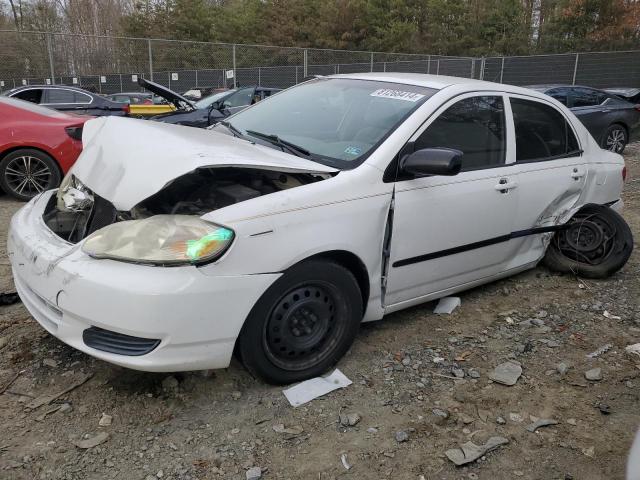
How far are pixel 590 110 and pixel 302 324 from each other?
33.3ft

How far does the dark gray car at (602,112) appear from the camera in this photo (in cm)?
1084

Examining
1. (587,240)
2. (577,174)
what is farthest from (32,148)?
(587,240)

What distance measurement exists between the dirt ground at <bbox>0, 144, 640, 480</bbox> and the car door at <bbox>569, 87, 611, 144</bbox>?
27.1 ft

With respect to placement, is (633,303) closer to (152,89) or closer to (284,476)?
(284,476)

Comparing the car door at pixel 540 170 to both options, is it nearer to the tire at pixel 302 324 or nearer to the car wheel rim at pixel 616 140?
the tire at pixel 302 324

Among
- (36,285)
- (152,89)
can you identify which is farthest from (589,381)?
(152,89)

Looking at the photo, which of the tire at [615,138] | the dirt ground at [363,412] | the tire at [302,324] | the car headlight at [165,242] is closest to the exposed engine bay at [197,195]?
the car headlight at [165,242]

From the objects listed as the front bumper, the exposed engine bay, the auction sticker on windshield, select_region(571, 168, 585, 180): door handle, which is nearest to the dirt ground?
the front bumper

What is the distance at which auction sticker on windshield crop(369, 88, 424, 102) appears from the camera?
3.38m

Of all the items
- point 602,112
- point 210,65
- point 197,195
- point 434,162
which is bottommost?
point 602,112

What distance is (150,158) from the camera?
2.68 m

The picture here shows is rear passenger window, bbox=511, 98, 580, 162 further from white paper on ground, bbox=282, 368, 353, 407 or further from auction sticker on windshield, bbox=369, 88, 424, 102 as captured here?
white paper on ground, bbox=282, 368, 353, 407

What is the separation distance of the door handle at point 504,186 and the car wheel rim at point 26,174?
5169mm

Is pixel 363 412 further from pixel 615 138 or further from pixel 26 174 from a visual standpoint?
pixel 615 138
